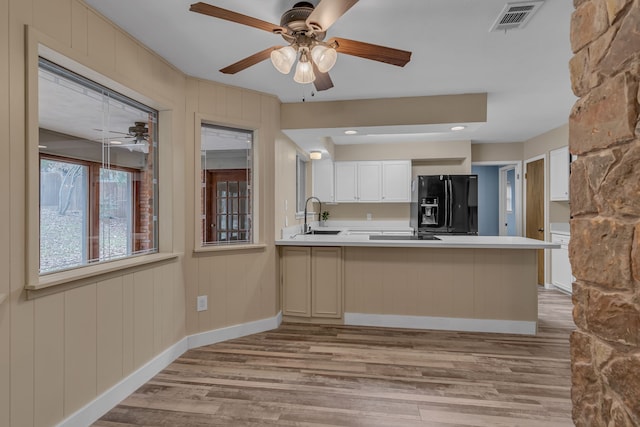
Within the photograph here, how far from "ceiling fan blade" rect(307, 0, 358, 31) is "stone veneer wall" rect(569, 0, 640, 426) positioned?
2.74ft

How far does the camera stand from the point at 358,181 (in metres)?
5.59

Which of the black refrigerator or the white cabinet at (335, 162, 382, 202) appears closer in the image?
the black refrigerator

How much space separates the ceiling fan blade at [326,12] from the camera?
1.43 meters

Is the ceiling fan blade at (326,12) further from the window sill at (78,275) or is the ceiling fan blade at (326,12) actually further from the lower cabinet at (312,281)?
the lower cabinet at (312,281)

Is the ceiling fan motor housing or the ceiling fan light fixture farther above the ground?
the ceiling fan motor housing

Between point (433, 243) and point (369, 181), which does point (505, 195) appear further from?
point (433, 243)

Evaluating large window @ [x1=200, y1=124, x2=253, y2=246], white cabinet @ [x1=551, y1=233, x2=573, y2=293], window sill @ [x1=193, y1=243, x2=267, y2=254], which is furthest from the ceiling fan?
white cabinet @ [x1=551, y1=233, x2=573, y2=293]

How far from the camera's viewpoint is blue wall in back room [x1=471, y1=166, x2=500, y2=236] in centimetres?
740

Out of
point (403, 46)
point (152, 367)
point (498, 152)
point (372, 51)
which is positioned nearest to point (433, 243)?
point (403, 46)

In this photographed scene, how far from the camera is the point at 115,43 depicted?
2.12 meters

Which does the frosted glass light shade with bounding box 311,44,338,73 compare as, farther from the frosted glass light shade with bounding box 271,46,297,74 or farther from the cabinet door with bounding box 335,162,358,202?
the cabinet door with bounding box 335,162,358,202

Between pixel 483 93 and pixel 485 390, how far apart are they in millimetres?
2603

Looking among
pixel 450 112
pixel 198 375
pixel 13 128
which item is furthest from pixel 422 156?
pixel 13 128

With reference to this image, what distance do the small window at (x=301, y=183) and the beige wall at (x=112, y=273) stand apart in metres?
1.41
